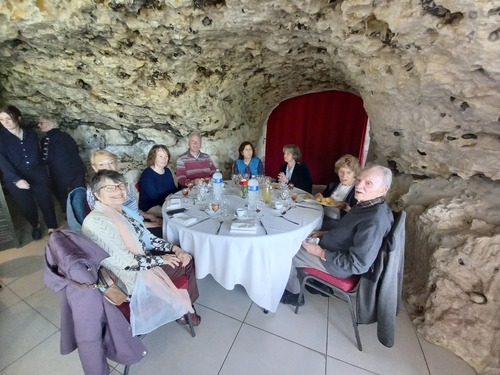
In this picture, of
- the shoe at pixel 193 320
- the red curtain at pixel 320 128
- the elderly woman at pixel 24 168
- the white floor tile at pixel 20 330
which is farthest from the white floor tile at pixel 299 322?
the elderly woman at pixel 24 168

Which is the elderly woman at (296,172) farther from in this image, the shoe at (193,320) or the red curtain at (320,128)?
the shoe at (193,320)

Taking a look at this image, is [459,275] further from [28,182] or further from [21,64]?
[21,64]

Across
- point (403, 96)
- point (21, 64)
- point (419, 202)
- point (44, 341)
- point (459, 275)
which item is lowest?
point (44, 341)

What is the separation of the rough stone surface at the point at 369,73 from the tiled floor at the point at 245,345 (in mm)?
356

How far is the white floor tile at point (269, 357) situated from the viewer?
63.6 inches

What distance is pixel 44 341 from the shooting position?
1.80 meters

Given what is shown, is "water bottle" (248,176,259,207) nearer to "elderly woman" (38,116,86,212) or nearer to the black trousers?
"elderly woman" (38,116,86,212)

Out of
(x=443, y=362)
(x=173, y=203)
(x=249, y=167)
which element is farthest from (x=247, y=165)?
(x=443, y=362)

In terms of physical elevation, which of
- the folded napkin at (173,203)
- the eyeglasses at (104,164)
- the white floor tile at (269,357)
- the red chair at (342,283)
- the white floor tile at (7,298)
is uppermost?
the eyeglasses at (104,164)

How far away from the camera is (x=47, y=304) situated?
2127 millimetres

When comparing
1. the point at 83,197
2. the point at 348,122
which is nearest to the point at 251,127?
the point at 348,122

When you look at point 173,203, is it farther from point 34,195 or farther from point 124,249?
point 34,195

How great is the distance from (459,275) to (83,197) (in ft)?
9.29

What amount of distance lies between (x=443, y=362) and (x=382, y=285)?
2.48 feet
